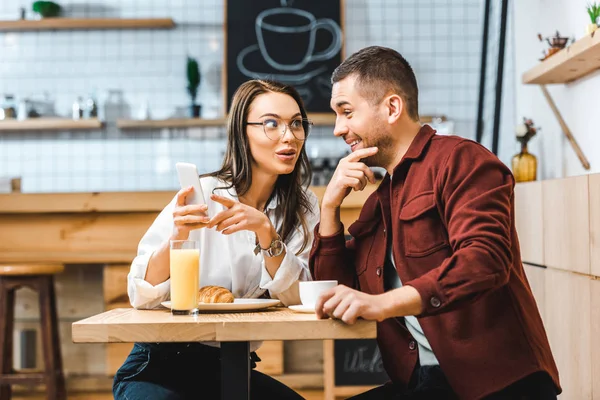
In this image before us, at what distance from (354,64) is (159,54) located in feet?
11.5

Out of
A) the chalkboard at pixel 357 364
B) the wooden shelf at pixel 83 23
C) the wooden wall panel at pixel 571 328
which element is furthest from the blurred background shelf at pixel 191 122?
the wooden wall panel at pixel 571 328

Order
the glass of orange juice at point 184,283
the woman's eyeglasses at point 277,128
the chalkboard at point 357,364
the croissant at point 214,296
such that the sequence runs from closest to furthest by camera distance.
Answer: the glass of orange juice at point 184,283, the croissant at point 214,296, the woman's eyeglasses at point 277,128, the chalkboard at point 357,364

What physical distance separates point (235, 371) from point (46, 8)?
418 centimetres

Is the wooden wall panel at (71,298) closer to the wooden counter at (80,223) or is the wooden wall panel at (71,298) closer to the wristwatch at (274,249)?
the wooden counter at (80,223)

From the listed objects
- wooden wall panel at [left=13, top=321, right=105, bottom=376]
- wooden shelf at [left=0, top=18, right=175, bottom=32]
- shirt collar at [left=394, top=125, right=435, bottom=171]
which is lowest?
wooden wall panel at [left=13, top=321, right=105, bottom=376]

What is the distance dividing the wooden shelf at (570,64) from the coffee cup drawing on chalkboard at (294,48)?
75.0 inches

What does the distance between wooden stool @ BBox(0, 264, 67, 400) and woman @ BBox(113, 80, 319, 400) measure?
5.70 feet

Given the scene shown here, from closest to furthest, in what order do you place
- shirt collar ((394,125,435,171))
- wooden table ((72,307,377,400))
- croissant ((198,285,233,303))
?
wooden table ((72,307,377,400))
croissant ((198,285,233,303))
shirt collar ((394,125,435,171))

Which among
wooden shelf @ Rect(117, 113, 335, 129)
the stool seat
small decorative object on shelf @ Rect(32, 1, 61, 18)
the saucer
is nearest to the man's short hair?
the stool seat

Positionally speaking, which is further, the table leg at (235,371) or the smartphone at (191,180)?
the smartphone at (191,180)

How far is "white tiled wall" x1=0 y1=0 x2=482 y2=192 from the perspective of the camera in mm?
5102

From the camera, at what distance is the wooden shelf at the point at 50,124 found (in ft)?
16.0

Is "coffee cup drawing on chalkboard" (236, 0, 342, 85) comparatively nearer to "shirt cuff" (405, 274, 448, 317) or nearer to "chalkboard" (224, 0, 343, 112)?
"chalkboard" (224, 0, 343, 112)

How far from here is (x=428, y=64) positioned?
511 centimetres
